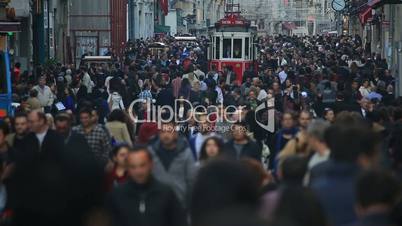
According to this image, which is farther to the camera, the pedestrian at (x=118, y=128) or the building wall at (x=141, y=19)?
the building wall at (x=141, y=19)

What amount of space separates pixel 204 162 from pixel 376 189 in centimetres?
400

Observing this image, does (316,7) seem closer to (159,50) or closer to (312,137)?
(159,50)

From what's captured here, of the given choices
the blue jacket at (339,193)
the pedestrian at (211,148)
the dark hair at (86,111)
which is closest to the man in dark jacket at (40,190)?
the blue jacket at (339,193)

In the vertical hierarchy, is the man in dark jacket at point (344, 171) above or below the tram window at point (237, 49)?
above

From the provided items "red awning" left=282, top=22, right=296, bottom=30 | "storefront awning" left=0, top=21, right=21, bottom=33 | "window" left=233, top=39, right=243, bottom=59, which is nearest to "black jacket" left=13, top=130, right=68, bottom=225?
"storefront awning" left=0, top=21, right=21, bottom=33

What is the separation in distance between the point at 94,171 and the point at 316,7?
135128 mm

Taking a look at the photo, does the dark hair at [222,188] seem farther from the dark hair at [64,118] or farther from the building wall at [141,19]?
the building wall at [141,19]

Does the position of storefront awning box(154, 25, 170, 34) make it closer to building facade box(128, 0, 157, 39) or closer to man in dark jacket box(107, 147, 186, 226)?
building facade box(128, 0, 157, 39)

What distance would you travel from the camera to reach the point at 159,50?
58625 millimetres

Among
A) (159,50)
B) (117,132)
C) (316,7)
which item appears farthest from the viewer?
(316,7)

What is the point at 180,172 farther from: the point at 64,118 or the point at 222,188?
the point at 222,188

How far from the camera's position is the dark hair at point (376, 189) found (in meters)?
→ 6.82

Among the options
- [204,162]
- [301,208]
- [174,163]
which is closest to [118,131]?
[174,163]

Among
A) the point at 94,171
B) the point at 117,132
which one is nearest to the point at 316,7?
the point at 117,132
